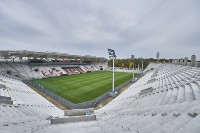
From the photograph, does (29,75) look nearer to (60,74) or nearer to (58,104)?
(60,74)

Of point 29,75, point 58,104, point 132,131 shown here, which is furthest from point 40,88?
point 132,131

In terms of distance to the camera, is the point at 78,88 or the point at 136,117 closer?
the point at 136,117

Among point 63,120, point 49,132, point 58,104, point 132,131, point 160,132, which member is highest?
point 160,132

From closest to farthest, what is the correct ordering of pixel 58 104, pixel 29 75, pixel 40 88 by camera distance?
pixel 58 104 → pixel 40 88 → pixel 29 75

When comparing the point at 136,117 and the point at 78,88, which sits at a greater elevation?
the point at 136,117

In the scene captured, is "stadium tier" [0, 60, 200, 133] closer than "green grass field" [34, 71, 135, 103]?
Yes

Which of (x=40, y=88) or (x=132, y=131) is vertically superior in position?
(x=132, y=131)

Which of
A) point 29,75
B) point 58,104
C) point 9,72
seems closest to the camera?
point 58,104

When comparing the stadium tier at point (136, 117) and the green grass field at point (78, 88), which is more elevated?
the stadium tier at point (136, 117)

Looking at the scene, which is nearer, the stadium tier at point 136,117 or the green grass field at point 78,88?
the stadium tier at point 136,117

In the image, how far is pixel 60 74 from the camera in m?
54.2

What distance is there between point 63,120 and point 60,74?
45561 millimetres

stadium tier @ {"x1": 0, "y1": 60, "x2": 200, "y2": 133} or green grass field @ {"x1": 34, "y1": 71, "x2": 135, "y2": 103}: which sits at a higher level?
stadium tier @ {"x1": 0, "y1": 60, "x2": 200, "y2": 133}

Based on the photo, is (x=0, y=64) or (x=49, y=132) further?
(x=0, y=64)
